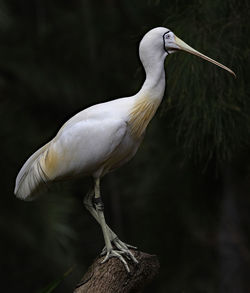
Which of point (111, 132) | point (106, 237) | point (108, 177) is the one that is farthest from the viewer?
point (108, 177)

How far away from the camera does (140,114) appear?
11.4 feet

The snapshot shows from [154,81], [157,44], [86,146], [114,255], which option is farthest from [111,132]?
[114,255]

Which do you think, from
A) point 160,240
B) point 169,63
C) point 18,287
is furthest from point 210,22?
point 18,287

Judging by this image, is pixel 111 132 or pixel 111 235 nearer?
pixel 111 132

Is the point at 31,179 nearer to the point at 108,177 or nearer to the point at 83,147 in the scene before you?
the point at 83,147

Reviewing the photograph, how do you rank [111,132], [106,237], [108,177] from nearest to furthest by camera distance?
[111,132], [106,237], [108,177]

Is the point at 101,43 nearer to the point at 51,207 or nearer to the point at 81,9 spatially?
the point at 81,9

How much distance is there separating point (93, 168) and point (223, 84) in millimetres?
898

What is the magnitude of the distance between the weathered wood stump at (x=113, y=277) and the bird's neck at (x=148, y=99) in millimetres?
529

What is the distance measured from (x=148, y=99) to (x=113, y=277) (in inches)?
28.4

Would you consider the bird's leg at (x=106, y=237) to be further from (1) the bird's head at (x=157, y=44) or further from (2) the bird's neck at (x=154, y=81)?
(1) the bird's head at (x=157, y=44)

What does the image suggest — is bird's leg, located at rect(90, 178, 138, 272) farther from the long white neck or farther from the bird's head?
the bird's head

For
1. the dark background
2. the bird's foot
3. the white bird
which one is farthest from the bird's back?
the dark background

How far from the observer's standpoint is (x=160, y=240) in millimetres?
7383
